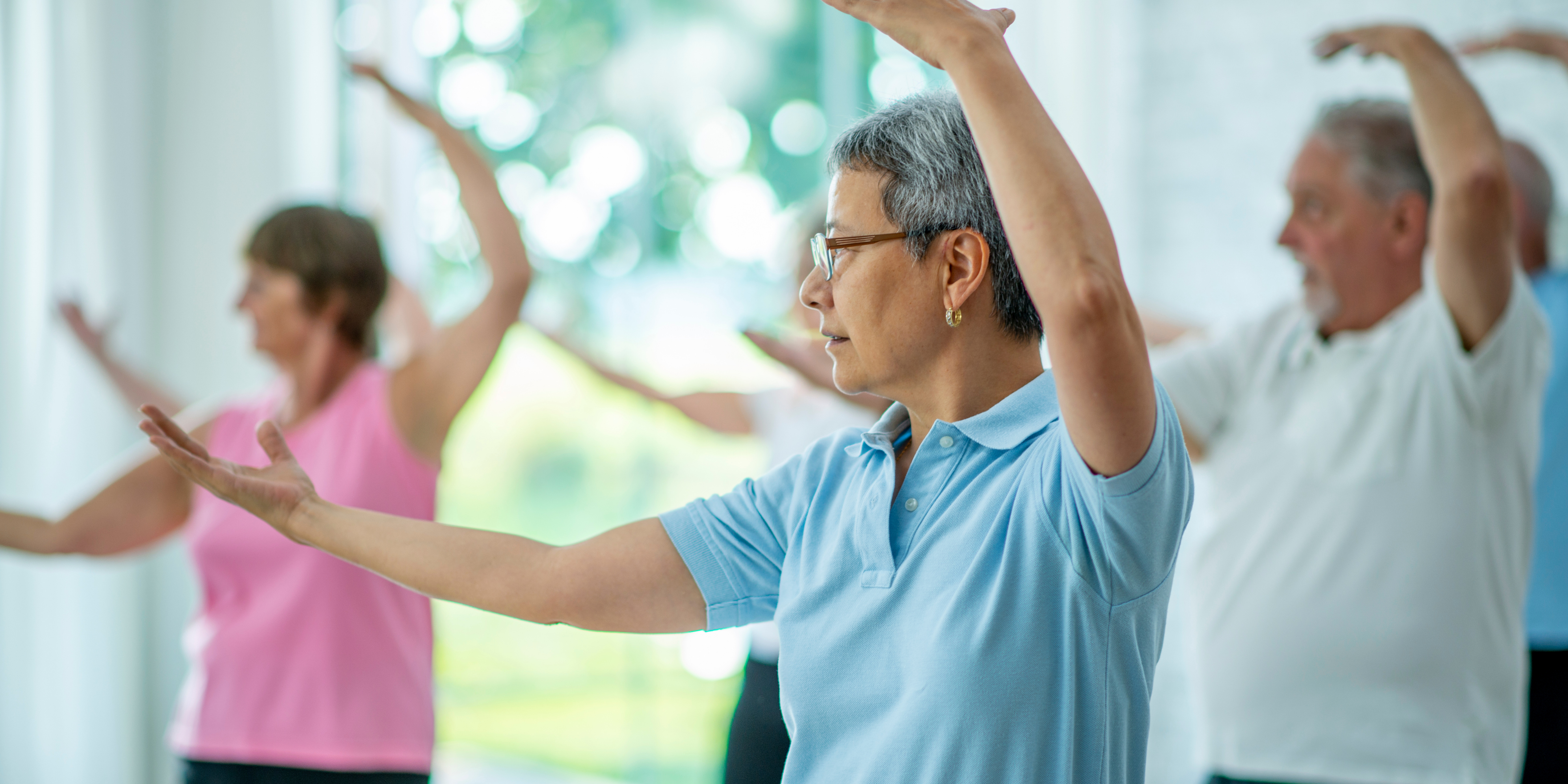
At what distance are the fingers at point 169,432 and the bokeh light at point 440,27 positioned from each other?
2964 millimetres

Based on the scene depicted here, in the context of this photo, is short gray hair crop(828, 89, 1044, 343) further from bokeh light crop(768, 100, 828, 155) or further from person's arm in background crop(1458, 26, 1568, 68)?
bokeh light crop(768, 100, 828, 155)

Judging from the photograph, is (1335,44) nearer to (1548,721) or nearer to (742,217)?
(1548,721)

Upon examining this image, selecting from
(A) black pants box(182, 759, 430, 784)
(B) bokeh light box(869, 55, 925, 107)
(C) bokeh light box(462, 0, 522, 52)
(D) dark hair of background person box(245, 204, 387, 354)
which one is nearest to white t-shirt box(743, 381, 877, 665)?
(A) black pants box(182, 759, 430, 784)

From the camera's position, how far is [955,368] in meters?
1.06

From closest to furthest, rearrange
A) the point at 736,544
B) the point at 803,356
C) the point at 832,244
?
the point at 832,244 < the point at 736,544 < the point at 803,356

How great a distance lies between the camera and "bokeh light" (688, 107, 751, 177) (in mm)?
4105

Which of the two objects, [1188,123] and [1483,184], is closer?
[1483,184]

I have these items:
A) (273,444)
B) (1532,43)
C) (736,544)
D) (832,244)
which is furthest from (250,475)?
(1532,43)

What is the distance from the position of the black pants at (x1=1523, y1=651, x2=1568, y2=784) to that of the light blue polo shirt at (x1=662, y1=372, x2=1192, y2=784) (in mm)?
1592

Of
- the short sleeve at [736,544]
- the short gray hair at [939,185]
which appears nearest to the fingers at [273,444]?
the short sleeve at [736,544]

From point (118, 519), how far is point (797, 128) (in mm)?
2726

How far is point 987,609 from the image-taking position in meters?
0.95

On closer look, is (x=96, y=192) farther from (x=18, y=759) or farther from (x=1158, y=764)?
(x=1158, y=764)

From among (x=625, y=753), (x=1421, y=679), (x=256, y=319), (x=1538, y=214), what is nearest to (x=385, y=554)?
(x=256, y=319)
